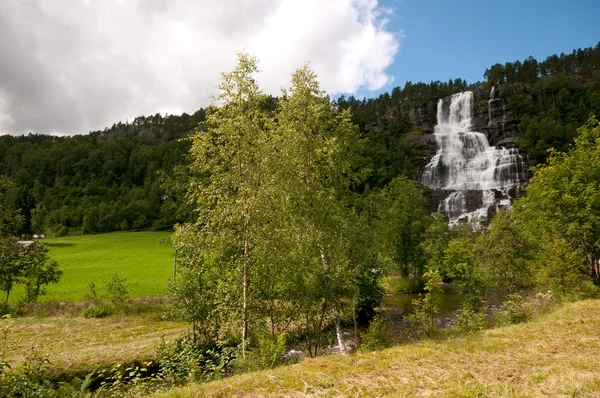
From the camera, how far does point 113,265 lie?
154 ft

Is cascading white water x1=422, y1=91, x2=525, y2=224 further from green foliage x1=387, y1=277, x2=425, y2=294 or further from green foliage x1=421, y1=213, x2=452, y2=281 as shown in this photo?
green foliage x1=387, y1=277, x2=425, y2=294

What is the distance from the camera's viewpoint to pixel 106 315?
23.2 metres

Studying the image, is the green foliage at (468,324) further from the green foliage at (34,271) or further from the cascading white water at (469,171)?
the cascading white water at (469,171)

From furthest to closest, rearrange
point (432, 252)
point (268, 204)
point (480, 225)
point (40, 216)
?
1. point (40, 216)
2. point (480, 225)
3. point (432, 252)
4. point (268, 204)

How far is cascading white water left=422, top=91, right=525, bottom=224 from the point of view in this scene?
7138 centimetres

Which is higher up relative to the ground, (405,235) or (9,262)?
(405,235)

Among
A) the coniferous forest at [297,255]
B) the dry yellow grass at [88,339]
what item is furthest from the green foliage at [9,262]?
the dry yellow grass at [88,339]

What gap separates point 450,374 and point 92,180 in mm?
164207

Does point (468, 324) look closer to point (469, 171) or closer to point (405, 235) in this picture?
point (405, 235)

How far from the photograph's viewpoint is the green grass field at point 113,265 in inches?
1249

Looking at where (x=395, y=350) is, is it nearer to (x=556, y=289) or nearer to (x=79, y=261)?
(x=556, y=289)

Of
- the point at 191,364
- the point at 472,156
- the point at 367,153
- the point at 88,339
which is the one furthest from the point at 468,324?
the point at 472,156

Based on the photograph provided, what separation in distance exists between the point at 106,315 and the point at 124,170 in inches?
5811

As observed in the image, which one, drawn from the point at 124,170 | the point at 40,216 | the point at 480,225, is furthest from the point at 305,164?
the point at 124,170
